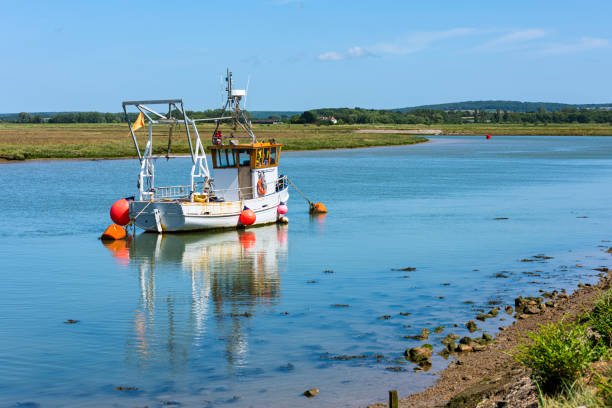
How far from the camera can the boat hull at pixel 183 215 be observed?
3058 centimetres

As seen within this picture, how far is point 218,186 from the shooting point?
3412 cm

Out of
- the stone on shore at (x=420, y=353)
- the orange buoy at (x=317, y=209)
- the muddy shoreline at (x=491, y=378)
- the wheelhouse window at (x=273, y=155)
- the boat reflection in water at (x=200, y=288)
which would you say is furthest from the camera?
the orange buoy at (x=317, y=209)

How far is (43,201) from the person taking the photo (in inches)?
1693

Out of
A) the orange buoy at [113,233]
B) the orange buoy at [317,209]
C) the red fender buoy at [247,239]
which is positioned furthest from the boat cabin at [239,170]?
the orange buoy at [317,209]

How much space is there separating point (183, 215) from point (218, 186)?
400 centimetres

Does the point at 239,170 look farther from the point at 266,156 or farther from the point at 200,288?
the point at 200,288

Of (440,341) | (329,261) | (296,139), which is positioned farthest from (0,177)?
(296,139)

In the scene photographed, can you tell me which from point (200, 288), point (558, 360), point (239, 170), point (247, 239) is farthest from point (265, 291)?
point (239, 170)

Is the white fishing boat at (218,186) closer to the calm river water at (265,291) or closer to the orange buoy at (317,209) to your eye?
the calm river water at (265,291)

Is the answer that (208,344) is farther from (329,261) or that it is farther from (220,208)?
(220,208)

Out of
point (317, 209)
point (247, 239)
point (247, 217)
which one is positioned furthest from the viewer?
point (317, 209)

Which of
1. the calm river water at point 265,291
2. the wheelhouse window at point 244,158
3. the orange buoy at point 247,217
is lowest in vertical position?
the calm river water at point 265,291

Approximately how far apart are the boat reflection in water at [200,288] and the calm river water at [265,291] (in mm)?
72

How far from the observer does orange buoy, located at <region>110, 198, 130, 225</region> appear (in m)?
31.0
